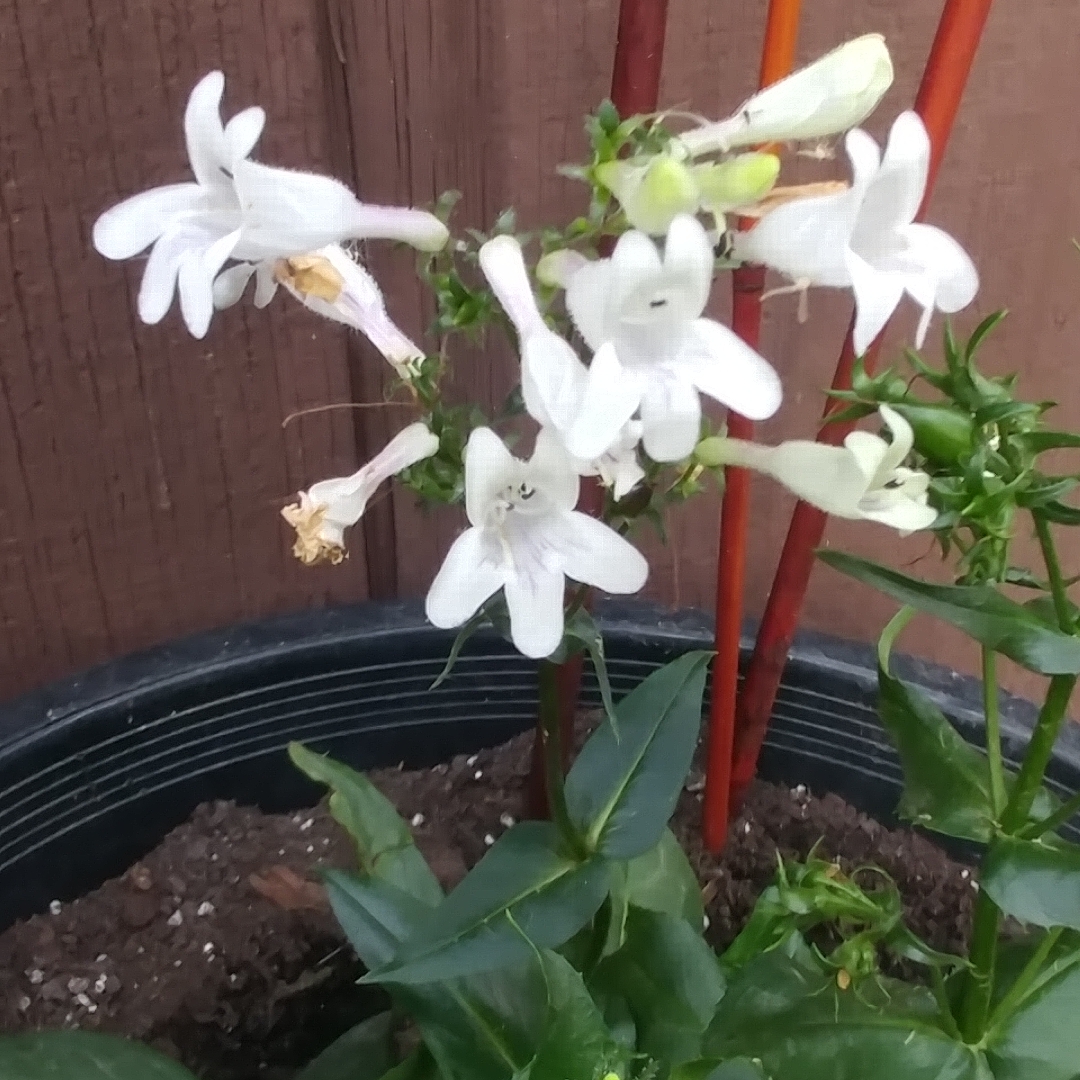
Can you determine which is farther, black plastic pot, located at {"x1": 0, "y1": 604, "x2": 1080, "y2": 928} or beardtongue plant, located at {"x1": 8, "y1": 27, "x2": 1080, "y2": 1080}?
black plastic pot, located at {"x1": 0, "y1": 604, "x2": 1080, "y2": 928}

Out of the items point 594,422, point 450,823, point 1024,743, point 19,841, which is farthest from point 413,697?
point 594,422

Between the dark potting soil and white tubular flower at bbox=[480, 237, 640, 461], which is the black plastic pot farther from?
white tubular flower at bbox=[480, 237, 640, 461]

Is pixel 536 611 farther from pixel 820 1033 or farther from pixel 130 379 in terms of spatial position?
pixel 130 379

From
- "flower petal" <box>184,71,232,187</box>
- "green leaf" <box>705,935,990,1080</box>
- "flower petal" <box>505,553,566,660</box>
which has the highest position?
"flower petal" <box>184,71,232,187</box>

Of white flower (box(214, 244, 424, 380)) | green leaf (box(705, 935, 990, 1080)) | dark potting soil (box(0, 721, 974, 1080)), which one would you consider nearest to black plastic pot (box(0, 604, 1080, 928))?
dark potting soil (box(0, 721, 974, 1080))

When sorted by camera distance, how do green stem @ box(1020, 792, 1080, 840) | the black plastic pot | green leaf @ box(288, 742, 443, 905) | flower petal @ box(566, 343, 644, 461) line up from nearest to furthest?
flower petal @ box(566, 343, 644, 461) → green stem @ box(1020, 792, 1080, 840) → green leaf @ box(288, 742, 443, 905) → the black plastic pot

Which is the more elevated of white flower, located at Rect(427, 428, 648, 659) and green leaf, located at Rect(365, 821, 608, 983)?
white flower, located at Rect(427, 428, 648, 659)

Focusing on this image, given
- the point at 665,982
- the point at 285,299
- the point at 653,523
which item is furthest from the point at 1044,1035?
the point at 285,299
